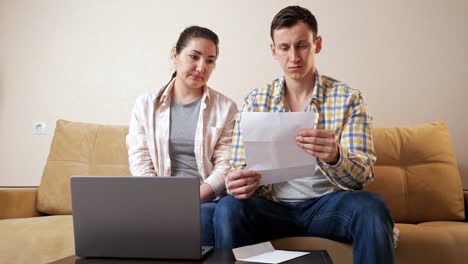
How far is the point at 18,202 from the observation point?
7.06 ft

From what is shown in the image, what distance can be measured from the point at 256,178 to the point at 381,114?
127cm

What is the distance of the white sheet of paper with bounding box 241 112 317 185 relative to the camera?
1.33 meters

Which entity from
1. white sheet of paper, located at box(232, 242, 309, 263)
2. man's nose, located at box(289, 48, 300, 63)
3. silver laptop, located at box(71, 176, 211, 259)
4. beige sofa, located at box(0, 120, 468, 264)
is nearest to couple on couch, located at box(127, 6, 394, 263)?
man's nose, located at box(289, 48, 300, 63)

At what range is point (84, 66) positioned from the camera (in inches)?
112

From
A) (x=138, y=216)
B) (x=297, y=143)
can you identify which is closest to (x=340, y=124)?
(x=297, y=143)

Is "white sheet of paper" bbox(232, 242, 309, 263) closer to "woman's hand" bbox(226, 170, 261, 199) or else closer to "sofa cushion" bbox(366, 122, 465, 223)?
"woman's hand" bbox(226, 170, 261, 199)

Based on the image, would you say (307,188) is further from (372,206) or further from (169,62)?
(169,62)

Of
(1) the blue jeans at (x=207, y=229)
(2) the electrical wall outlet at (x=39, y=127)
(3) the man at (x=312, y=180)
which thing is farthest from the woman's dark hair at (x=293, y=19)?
(2) the electrical wall outlet at (x=39, y=127)

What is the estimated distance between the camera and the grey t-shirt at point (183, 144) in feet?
6.26

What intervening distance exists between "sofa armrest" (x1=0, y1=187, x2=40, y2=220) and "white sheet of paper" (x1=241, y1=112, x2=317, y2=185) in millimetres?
1277

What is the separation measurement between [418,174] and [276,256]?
115 centimetres

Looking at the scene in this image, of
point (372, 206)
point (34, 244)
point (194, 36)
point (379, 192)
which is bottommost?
point (34, 244)

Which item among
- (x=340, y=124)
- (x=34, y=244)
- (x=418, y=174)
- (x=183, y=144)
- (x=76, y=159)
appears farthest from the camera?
(x=76, y=159)

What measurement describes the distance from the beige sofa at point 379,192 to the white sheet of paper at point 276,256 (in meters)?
0.33
